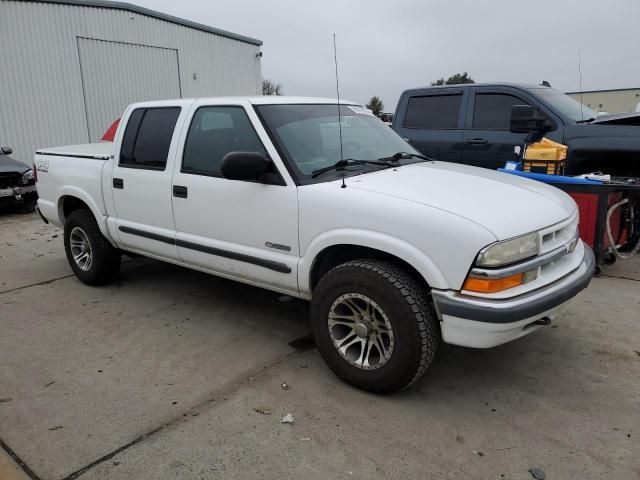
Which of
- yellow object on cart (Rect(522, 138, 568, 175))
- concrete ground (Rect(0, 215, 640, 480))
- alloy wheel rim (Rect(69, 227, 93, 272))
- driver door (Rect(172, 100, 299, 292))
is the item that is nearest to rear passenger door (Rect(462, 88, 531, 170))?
yellow object on cart (Rect(522, 138, 568, 175))

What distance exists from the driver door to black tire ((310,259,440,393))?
41cm

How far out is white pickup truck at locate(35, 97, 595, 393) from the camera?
2.76 metres

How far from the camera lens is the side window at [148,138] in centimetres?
425

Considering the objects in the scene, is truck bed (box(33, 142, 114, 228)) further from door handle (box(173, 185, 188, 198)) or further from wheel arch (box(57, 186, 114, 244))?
door handle (box(173, 185, 188, 198))

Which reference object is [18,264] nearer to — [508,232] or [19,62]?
[508,232]

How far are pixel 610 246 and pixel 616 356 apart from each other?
1.86 metres

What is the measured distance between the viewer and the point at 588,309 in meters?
4.45

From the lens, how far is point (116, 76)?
14172mm

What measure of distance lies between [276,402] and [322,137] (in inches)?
72.4

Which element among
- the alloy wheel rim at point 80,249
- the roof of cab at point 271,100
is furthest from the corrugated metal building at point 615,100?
the alloy wheel rim at point 80,249

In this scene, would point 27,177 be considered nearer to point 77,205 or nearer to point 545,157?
point 77,205

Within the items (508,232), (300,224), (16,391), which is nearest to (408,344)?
(508,232)

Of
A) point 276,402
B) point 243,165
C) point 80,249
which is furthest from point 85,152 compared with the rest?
point 276,402

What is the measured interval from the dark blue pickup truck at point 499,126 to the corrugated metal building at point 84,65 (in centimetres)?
951
